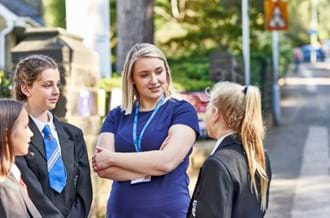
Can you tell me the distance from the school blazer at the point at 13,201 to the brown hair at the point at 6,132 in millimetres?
60

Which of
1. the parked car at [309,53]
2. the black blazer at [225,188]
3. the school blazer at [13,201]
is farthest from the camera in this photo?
the parked car at [309,53]

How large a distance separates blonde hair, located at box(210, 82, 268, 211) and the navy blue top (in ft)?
1.40

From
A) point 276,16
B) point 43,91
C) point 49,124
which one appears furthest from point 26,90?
point 276,16

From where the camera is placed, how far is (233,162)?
3.90 m

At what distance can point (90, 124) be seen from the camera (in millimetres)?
8188

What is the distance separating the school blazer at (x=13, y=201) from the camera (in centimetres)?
344

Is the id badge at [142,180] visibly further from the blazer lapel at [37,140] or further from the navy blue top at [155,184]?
the blazer lapel at [37,140]

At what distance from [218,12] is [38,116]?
67.5 ft

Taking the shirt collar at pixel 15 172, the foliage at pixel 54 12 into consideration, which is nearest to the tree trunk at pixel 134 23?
the foliage at pixel 54 12

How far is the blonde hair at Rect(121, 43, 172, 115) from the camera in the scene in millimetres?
4367

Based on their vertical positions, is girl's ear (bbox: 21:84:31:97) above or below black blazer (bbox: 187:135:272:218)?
above

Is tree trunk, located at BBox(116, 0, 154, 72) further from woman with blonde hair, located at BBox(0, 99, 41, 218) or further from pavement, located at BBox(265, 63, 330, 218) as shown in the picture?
woman with blonde hair, located at BBox(0, 99, 41, 218)

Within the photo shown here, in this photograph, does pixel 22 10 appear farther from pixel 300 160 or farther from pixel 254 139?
pixel 254 139

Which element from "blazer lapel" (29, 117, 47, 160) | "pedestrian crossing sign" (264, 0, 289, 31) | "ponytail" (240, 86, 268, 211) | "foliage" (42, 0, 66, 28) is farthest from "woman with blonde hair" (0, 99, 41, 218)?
"foliage" (42, 0, 66, 28)
